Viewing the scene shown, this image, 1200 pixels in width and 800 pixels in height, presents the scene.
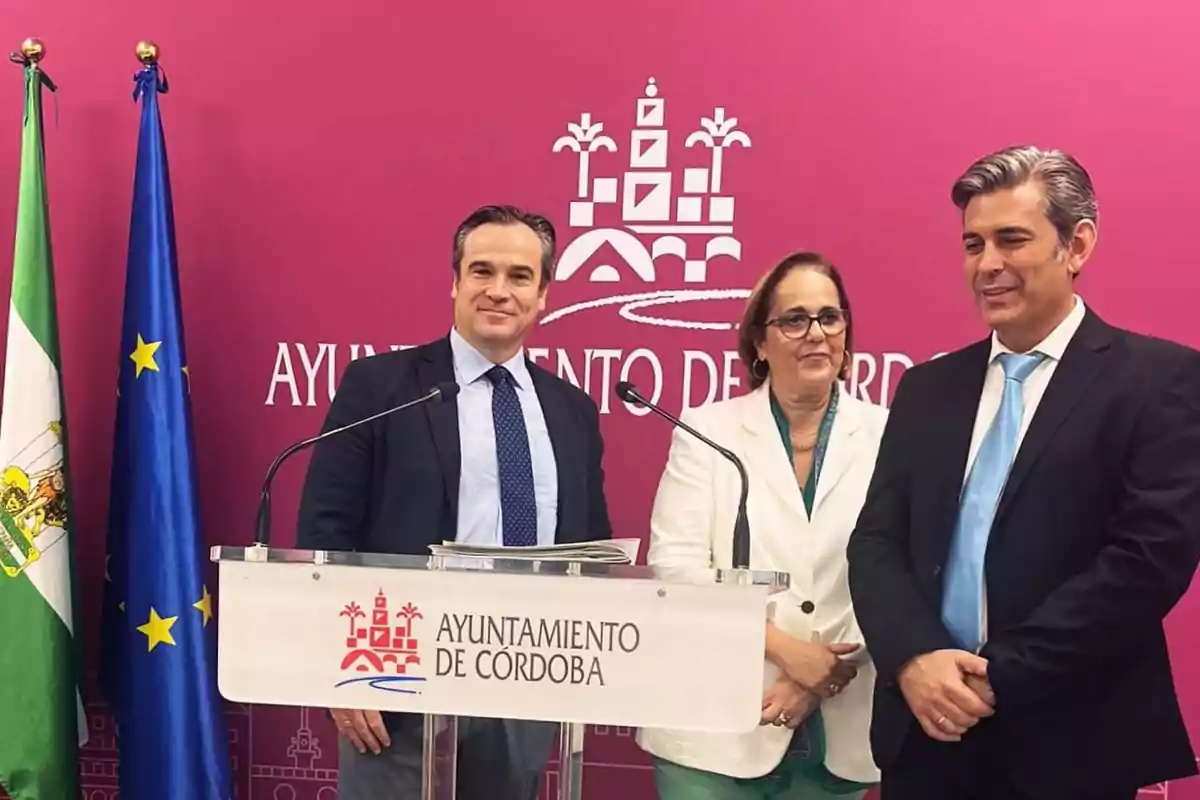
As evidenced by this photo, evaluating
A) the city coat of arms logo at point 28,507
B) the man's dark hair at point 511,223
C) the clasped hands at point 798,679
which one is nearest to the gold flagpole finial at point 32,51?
the city coat of arms logo at point 28,507

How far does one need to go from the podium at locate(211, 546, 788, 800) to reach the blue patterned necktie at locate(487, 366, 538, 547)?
60 centimetres

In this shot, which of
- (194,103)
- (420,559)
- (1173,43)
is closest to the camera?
(420,559)

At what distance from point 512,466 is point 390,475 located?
0.26 meters

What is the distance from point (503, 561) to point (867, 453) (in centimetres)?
97

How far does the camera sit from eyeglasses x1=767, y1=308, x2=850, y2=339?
7.33 feet

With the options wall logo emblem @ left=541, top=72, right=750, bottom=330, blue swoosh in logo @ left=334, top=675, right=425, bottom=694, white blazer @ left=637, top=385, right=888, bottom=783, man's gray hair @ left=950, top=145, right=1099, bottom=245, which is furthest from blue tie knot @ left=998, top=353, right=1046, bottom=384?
blue swoosh in logo @ left=334, top=675, right=425, bottom=694

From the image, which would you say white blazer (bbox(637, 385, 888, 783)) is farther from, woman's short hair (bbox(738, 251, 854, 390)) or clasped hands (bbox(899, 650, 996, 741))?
clasped hands (bbox(899, 650, 996, 741))

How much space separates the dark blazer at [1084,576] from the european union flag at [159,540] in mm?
1734

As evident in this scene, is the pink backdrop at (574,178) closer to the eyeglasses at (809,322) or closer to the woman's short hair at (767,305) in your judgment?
the woman's short hair at (767,305)

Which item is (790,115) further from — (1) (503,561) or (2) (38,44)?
(2) (38,44)

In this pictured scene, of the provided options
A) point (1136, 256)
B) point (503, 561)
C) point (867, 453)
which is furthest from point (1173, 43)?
point (503, 561)

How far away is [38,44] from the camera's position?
2.63 m

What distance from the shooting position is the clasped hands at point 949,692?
1684 millimetres

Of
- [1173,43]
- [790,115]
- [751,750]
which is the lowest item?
[751,750]
